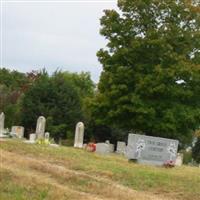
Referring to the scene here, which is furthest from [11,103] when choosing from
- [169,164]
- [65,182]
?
[65,182]

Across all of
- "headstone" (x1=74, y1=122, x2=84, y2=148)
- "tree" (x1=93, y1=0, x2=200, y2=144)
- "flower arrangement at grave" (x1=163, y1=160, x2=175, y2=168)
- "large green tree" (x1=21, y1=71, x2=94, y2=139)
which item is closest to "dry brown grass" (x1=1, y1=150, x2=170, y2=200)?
"flower arrangement at grave" (x1=163, y1=160, x2=175, y2=168)

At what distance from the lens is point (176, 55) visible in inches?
1576

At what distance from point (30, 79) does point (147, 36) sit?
41560 millimetres

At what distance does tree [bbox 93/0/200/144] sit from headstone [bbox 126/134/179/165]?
1561cm

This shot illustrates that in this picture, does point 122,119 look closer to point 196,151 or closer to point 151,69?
point 151,69

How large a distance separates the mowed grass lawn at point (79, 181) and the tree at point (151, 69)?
2119cm

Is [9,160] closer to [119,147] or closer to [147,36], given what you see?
[119,147]

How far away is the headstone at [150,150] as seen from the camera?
22.7 m

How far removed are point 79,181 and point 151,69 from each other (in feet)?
86.6

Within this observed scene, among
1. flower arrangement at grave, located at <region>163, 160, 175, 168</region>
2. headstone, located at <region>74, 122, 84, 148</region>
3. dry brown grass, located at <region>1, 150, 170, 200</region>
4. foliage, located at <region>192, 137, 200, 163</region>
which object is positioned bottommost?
foliage, located at <region>192, 137, 200, 163</region>

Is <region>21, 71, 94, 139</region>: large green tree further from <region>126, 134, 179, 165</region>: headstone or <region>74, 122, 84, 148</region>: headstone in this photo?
<region>126, 134, 179, 165</region>: headstone

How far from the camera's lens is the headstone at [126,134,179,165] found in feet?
74.3

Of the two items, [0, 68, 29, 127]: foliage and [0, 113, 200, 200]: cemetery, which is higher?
[0, 68, 29, 127]: foliage

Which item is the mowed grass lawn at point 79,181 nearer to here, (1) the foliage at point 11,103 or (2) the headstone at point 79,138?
(2) the headstone at point 79,138
